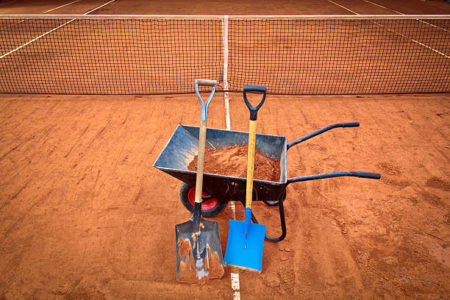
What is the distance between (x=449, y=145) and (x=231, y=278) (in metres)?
4.61

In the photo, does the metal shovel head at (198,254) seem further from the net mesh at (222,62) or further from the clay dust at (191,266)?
the net mesh at (222,62)

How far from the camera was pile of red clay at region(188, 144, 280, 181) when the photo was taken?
3533 millimetres

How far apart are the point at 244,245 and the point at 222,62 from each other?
6.70 metres

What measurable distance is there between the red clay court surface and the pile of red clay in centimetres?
76

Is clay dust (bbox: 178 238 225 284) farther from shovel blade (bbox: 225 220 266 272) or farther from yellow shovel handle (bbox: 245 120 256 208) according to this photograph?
yellow shovel handle (bbox: 245 120 256 208)

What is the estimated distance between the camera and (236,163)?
363 cm

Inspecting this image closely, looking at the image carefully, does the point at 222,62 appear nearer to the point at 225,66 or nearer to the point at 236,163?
the point at 225,66

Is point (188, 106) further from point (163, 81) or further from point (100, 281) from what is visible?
point (100, 281)

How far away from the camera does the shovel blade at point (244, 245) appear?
3293 millimetres

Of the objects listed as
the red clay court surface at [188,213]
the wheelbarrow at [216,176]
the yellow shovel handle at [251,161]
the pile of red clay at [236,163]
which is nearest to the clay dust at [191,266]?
the red clay court surface at [188,213]

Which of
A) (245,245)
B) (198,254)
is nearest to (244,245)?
(245,245)

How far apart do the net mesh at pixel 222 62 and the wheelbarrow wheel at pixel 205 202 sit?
4.00m

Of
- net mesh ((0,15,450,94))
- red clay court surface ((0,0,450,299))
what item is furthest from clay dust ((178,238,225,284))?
net mesh ((0,15,450,94))

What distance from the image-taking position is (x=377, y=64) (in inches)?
347
